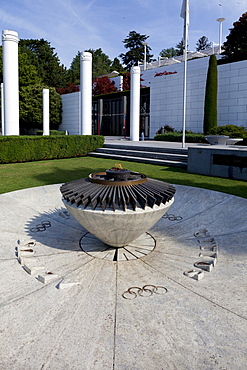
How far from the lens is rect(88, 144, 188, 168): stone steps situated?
15.5m

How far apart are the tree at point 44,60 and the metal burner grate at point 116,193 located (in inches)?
2318

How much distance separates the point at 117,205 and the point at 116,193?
0.65ft

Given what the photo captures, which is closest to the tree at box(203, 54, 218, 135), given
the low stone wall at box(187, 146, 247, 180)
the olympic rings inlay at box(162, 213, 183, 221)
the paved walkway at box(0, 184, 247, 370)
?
the low stone wall at box(187, 146, 247, 180)

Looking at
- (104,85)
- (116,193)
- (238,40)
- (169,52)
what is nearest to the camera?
(116,193)

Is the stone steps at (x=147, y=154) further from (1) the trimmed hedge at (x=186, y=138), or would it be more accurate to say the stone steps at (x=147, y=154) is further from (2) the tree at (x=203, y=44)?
(2) the tree at (x=203, y=44)

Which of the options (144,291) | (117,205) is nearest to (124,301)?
(144,291)

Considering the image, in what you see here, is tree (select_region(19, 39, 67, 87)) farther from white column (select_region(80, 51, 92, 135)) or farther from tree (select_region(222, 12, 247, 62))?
white column (select_region(80, 51, 92, 135))

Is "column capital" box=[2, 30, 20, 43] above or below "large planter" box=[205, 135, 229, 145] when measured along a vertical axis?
above

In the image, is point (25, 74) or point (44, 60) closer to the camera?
point (25, 74)

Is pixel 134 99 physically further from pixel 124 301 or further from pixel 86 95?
pixel 124 301

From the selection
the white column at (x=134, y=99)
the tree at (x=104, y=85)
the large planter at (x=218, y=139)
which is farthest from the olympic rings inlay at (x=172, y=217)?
the tree at (x=104, y=85)

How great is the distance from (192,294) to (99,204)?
1708 millimetres

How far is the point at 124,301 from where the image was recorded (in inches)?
134

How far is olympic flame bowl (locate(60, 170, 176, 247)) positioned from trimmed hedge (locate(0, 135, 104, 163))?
1369cm
